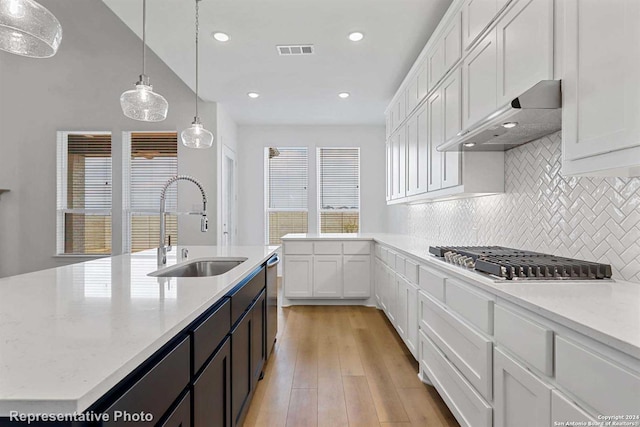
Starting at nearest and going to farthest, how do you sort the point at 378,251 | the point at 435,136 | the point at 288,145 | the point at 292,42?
the point at 435,136 < the point at 292,42 < the point at 378,251 < the point at 288,145

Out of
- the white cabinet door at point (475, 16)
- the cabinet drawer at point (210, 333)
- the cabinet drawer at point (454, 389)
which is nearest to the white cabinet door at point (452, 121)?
the white cabinet door at point (475, 16)

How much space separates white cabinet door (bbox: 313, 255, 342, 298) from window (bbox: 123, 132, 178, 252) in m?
2.24

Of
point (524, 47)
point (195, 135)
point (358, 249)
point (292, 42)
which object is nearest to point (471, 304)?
point (524, 47)

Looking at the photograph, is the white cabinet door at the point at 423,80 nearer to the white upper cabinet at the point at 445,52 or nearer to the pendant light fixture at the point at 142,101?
the white upper cabinet at the point at 445,52

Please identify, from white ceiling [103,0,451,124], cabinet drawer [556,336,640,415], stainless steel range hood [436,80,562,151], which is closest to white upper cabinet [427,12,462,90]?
white ceiling [103,0,451,124]

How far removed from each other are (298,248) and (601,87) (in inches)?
145

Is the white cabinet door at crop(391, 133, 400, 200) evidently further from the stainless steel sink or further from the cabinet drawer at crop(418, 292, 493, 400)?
the stainless steel sink

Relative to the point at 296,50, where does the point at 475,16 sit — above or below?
below

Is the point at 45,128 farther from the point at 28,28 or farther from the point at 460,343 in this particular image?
the point at 460,343

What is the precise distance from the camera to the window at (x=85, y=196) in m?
5.18

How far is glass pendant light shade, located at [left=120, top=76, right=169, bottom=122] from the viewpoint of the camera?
6.72 ft

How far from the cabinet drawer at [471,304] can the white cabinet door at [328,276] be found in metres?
2.55

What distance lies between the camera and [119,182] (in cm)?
514

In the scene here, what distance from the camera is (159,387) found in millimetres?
901
